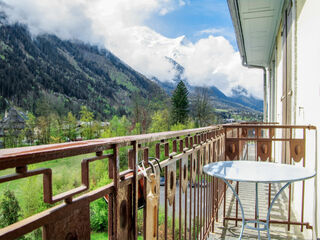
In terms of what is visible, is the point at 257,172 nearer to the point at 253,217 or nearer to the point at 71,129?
the point at 253,217

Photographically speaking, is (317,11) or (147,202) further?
(317,11)

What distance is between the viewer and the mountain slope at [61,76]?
73631mm

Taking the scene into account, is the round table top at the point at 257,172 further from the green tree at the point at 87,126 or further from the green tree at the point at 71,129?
the green tree at the point at 71,129

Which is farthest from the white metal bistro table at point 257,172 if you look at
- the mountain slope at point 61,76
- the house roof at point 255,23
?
the mountain slope at point 61,76

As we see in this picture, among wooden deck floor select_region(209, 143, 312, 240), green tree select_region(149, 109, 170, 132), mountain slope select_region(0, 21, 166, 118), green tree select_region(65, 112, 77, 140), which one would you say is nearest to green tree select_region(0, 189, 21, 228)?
green tree select_region(65, 112, 77, 140)

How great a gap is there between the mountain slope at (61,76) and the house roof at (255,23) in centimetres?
5355

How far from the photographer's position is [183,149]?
1.47 m

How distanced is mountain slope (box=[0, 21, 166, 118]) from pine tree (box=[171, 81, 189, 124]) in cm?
1831

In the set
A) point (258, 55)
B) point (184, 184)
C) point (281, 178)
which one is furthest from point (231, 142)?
point (258, 55)

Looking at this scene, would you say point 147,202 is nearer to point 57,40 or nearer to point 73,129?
point 73,129

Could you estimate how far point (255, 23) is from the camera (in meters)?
5.18

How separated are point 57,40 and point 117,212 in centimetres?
12877

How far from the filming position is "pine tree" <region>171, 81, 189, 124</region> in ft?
143

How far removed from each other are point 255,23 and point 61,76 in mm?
95151
